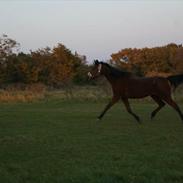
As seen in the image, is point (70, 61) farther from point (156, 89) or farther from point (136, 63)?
point (156, 89)

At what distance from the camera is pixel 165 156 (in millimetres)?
8250

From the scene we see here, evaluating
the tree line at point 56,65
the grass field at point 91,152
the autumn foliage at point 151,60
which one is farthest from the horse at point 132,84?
the autumn foliage at point 151,60

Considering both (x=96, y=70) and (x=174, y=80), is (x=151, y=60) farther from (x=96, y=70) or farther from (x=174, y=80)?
(x=96, y=70)

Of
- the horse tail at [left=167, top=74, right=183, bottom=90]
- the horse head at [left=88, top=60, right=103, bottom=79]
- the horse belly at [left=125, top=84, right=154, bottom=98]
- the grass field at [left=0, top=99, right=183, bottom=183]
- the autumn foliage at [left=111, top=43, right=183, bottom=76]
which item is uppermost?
the autumn foliage at [left=111, top=43, right=183, bottom=76]

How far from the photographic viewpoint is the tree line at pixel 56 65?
53.7 metres

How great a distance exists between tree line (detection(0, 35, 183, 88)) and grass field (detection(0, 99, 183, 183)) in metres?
35.8

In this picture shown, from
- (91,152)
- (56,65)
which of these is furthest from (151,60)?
(91,152)

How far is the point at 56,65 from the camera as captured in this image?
190 feet

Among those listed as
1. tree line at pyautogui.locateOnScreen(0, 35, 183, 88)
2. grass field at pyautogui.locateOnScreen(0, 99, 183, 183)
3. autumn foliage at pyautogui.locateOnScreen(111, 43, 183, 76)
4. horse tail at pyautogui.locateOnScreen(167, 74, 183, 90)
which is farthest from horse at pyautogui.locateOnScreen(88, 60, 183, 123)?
autumn foliage at pyautogui.locateOnScreen(111, 43, 183, 76)

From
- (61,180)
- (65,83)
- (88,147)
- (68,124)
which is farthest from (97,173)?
(65,83)

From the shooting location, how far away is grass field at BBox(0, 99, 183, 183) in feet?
22.2

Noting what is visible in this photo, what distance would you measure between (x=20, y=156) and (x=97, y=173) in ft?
7.17

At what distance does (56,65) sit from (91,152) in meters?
49.4

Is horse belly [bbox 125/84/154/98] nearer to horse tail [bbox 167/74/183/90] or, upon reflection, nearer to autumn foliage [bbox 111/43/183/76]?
horse tail [bbox 167/74/183/90]
